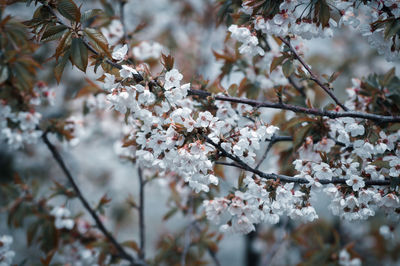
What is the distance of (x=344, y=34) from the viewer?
5.30m

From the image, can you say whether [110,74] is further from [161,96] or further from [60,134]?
[60,134]

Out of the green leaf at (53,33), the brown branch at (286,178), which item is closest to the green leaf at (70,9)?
the green leaf at (53,33)

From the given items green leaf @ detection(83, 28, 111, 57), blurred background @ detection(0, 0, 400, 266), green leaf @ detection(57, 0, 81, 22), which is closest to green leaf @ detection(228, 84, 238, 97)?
green leaf @ detection(83, 28, 111, 57)

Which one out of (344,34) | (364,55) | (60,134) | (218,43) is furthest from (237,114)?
(344,34)

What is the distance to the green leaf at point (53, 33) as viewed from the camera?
111 cm

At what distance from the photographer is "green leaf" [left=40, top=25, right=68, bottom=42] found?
111cm

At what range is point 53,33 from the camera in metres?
1.12

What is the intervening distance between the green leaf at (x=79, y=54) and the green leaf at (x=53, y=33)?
53mm

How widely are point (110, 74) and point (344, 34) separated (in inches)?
200

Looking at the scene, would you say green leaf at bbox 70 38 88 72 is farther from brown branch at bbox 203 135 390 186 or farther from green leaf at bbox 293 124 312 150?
green leaf at bbox 293 124 312 150

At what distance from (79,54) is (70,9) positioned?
154mm

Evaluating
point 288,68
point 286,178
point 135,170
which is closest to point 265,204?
point 286,178

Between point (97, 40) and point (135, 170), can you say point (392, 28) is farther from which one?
point (135, 170)

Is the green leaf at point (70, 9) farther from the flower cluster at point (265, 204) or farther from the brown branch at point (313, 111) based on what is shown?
the flower cluster at point (265, 204)
